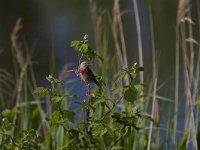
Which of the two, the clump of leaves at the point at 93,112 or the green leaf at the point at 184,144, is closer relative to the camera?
the clump of leaves at the point at 93,112

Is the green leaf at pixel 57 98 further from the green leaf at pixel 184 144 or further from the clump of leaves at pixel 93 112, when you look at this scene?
the green leaf at pixel 184 144

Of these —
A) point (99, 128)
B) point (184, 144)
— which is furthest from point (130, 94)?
point (184, 144)

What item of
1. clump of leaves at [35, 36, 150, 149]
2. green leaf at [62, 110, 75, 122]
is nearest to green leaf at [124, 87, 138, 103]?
clump of leaves at [35, 36, 150, 149]

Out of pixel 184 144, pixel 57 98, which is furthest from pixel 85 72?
pixel 184 144

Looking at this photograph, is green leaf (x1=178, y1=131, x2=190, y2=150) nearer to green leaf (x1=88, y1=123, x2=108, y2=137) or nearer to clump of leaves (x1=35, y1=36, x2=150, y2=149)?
clump of leaves (x1=35, y1=36, x2=150, y2=149)

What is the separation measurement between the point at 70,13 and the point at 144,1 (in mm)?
1455

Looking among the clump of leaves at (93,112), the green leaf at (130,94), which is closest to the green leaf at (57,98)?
the clump of leaves at (93,112)

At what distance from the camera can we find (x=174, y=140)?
2299 millimetres

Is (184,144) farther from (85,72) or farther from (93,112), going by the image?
(85,72)

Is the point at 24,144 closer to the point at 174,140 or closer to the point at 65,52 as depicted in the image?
the point at 174,140

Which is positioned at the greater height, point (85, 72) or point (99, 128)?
point (85, 72)

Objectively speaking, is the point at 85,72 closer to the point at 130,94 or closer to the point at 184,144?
the point at 130,94

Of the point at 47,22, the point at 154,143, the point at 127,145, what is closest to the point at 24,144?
the point at 127,145

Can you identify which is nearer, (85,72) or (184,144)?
(85,72)
